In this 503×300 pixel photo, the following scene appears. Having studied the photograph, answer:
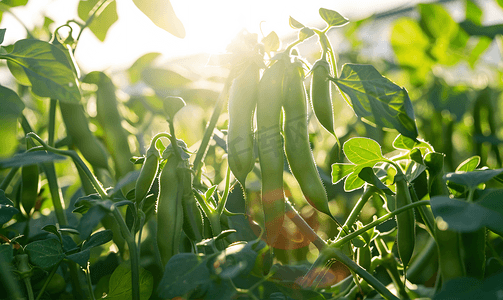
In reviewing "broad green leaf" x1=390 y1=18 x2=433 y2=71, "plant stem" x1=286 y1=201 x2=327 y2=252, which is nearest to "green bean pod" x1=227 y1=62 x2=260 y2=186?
"plant stem" x1=286 y1=201 x2=327 y2=252

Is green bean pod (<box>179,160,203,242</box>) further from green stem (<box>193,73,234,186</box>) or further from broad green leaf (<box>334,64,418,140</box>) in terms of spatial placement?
broad green leaf (<box>334,64,418,140</box>)

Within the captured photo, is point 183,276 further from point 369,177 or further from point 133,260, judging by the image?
point 369,177

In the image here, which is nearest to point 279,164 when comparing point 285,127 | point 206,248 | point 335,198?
point 285,127

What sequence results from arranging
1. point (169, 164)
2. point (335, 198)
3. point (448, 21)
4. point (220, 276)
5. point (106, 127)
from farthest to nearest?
point (448, 21), point (335, 198), point (106, 127), point (169, 164), point (220, 276)

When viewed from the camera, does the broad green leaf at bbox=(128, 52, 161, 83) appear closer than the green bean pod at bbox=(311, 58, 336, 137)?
No

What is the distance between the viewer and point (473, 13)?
70.4 inches

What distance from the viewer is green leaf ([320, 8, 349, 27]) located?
61cm

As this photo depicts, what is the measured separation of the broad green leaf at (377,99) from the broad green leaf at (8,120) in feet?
1.75

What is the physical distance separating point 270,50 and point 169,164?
10.0 inches

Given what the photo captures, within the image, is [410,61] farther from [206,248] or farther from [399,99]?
[206,248]

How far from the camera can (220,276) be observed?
45 cm

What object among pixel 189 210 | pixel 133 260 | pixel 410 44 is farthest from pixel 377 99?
pixel 410 44

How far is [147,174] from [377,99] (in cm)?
37

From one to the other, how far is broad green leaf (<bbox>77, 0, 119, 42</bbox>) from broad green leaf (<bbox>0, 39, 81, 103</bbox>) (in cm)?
38
